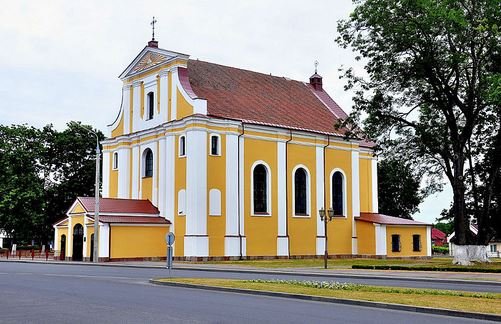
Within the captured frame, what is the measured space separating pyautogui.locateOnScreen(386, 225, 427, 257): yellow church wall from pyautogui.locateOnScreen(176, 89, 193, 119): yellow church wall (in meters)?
19.2

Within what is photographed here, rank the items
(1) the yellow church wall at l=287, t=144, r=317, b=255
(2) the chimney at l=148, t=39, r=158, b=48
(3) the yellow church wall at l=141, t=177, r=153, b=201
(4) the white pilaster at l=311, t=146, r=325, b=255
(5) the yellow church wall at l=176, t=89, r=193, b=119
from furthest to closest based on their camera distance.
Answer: (2) the chimney at l=148, t=39, r=158, b=48 → (4) the white pilaster at l=311, t=146, r=325, b=255 → (1) the yellow church wall at l=287, t=144, r=317, b=255 → (3) the yellow church wall at l=141, t=177, r=153, b=201 → (5) the yellow church wall at l=176, t=89, r=193, b=119

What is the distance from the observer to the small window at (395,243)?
5581 cm

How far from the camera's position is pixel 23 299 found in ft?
53.1

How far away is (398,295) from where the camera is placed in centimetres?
1770

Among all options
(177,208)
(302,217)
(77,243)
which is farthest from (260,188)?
(77,243)

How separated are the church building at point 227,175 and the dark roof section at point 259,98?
130 mm

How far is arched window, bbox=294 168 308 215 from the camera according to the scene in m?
52.9

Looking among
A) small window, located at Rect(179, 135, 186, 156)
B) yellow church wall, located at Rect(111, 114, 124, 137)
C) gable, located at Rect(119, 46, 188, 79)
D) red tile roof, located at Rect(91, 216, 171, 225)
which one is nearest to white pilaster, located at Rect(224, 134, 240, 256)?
small window, located at Rect(179, 135, 186, 156)

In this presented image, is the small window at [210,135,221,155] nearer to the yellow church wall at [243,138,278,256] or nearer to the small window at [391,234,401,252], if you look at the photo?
the yellow church wall at [243,138,278,256]

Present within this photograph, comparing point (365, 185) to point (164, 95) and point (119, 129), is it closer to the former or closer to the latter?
point (164, 95)

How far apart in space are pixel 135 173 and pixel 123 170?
→ 1.64m

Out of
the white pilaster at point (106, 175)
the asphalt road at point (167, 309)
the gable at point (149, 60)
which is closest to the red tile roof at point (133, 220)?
the white pilaster at point (106, 175)

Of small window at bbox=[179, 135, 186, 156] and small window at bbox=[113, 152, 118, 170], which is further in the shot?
small window at bbox=[113, 152, 118, 170]

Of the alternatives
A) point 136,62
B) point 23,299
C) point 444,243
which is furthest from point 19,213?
point 444,243
